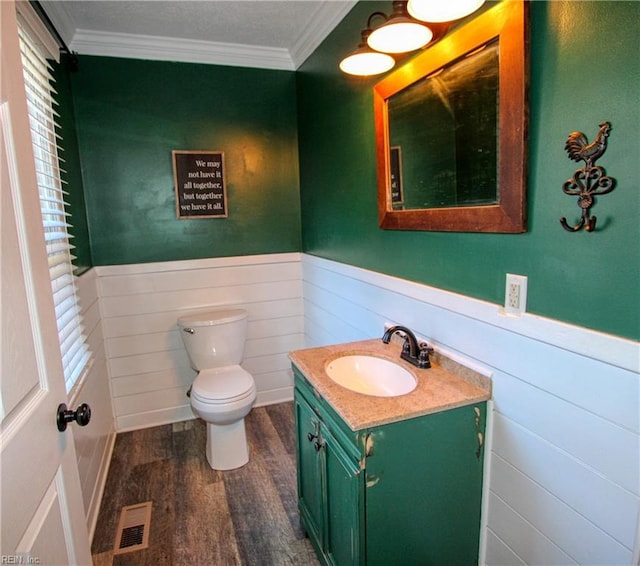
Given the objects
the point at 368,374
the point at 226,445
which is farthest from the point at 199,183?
the point at 368,374

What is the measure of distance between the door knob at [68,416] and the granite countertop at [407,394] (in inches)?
27.2

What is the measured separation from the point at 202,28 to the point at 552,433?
2.68m

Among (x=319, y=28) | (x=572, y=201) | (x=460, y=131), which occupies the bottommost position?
(x=572, y=201)

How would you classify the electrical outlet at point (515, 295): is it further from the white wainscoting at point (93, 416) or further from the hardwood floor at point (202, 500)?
the white wainscoting at point (93, 416)

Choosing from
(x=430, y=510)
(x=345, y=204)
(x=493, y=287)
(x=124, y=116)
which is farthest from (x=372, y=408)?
(x=124, y=116)

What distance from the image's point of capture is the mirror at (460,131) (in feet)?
3.71

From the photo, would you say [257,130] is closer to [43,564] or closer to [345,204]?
[345,204]

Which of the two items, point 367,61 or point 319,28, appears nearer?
point 367,61

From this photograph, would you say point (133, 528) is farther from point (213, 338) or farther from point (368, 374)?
point (368, 374)

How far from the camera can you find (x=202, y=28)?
7.95 feet

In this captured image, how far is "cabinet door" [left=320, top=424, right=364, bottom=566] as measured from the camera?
4.03 ft

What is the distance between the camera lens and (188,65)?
2682 mm

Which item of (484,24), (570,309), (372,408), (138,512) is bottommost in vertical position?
(138,512)

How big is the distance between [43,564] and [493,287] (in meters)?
1.34
